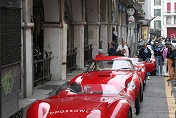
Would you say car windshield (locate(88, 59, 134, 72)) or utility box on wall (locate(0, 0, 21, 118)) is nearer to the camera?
utility box on wall (locate(0, 0, 21, 118))

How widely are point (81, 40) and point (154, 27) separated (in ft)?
297

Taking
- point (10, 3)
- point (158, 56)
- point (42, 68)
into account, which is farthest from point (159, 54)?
point (10, 3)

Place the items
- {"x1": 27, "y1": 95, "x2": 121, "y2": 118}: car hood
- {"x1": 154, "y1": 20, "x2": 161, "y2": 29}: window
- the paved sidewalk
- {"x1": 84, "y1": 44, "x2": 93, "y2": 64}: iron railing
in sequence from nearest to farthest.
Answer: {"x1": 27, "y1": 95, "x2": 121, "y2": 118}: car hood → the paved sidewalk → {"x1": 84, "y1": 44, "x2": 93, "y2": 64}: iron railing → {"x1": 154, "y1": 20, "x2": 161, "y2": 29}: window

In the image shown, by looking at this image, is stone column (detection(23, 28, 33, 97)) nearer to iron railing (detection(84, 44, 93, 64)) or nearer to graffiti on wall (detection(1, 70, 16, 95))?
graffiti on wall (detection(1, 70, 16, 95))

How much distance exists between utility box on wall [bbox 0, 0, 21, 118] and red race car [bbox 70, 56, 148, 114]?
125 centimetres

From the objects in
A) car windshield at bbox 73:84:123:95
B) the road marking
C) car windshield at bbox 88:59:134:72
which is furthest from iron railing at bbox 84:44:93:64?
car windshield at bbox 73:84:123:95

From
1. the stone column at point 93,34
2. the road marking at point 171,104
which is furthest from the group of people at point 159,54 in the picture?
the stone column at point 93,34

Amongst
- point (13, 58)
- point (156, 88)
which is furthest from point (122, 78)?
point (156, 88)

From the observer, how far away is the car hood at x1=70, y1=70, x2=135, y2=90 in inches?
363

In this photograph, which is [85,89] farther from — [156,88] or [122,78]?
[156,88]

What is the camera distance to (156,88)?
1455 cm

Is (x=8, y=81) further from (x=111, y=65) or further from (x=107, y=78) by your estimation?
(x=111, y=65)

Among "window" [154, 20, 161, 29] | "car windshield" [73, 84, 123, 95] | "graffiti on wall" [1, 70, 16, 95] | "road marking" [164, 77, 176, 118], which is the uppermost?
"window" [154, 20, 161, 29]

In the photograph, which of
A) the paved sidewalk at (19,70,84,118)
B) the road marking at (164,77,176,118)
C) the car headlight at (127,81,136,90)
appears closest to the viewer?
the car headlight at (127,81,136,90)
